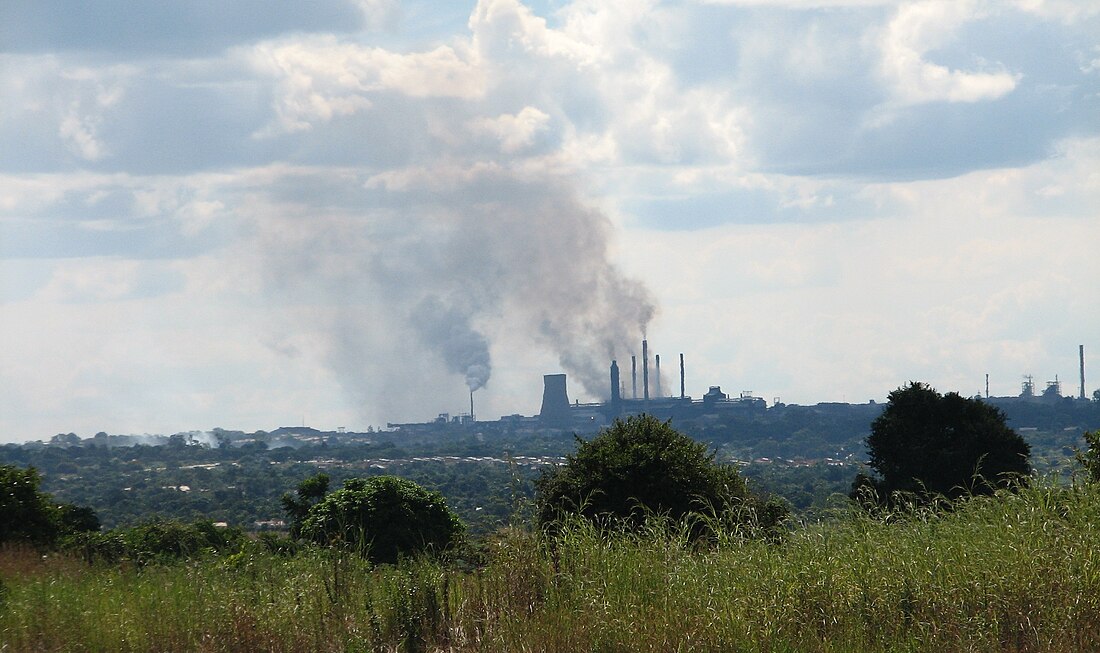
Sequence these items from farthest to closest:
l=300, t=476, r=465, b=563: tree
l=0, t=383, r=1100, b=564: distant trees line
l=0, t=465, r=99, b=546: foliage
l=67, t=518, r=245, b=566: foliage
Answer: l=300, t=476, r=465, b=563: tree, l=0, t=465, r=99, b=546: foliage, l=0, t=383, r=1100, b=564: distant trees line, l=67, t=518, r=245, b=566: foliage

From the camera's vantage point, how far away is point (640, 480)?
20438 millimetres

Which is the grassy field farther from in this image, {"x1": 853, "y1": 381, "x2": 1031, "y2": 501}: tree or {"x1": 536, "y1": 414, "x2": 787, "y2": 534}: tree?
{"x1": 853, "y1": 381, "x2": 1031, "y2": 501}: tree

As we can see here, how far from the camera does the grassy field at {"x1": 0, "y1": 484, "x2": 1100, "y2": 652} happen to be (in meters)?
9.31

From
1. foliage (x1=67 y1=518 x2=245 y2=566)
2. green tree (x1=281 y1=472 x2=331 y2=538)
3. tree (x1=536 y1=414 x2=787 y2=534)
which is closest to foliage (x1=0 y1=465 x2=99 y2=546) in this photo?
foliage (x1=67 y1=518 x2=245 y2=566)

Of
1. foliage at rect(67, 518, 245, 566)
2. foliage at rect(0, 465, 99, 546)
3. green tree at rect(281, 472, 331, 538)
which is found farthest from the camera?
green tree at rect(281, 472, 331, 538)

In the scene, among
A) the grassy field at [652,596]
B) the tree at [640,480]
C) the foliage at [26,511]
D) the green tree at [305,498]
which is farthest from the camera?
the green tree at [305,498]

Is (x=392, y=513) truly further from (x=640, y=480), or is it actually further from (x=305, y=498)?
(x=305, y=498)

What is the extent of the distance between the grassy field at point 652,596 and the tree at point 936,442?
28355 millimetres

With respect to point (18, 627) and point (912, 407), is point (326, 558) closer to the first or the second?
point (18, 627)

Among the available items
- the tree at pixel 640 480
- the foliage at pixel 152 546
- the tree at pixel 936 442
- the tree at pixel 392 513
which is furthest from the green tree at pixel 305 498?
the tree at pixel 936 442

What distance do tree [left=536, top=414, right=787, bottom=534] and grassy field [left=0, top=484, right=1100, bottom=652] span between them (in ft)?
25.3

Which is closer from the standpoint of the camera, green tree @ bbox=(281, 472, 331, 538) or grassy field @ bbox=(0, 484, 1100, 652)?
grassy field @ bbox=(0, 484, 1100, 652)

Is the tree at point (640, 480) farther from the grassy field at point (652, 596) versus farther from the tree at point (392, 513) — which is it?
the grassy field at point (652, 596)

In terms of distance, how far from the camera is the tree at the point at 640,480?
65.7 ft
